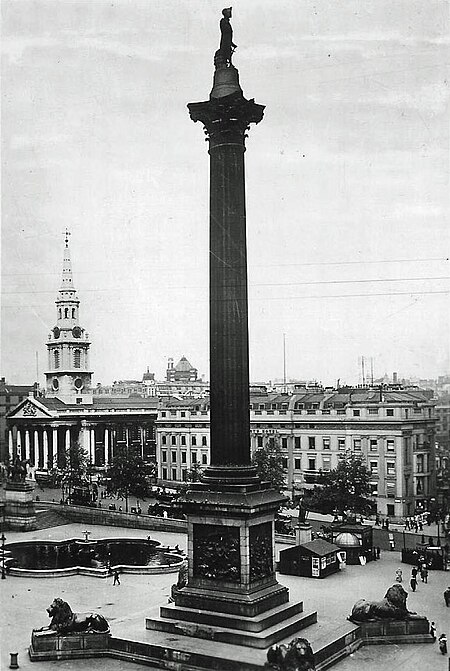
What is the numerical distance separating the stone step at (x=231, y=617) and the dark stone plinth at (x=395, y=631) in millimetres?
2855

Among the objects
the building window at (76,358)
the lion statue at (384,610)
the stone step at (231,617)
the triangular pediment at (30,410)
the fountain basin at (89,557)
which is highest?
the building window at (76,358)

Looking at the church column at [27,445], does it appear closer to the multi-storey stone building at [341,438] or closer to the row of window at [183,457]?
the row of window at [183,457]

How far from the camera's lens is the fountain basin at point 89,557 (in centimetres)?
4028

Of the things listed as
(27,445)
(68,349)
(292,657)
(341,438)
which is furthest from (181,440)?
(292,657)

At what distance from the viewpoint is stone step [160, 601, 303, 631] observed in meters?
23.3

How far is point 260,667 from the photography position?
21.5 meters

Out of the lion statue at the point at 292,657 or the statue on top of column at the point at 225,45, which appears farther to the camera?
the statue on top of column at the point at 225,45

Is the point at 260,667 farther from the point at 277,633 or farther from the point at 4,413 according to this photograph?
the point at 4,413

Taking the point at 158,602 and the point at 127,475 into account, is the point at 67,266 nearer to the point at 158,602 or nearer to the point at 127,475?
the point at 127,475

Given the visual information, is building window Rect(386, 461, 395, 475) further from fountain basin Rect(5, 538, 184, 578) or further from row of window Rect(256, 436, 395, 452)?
fountain basin Rect(5, 538, 184, 578)

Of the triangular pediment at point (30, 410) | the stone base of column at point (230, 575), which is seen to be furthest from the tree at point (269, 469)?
the triangular pediment at point (30, 410)

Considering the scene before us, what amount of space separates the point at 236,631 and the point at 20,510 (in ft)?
119

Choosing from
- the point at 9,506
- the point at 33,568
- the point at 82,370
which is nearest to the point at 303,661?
the point at 33,568

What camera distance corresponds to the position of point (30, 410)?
105m
